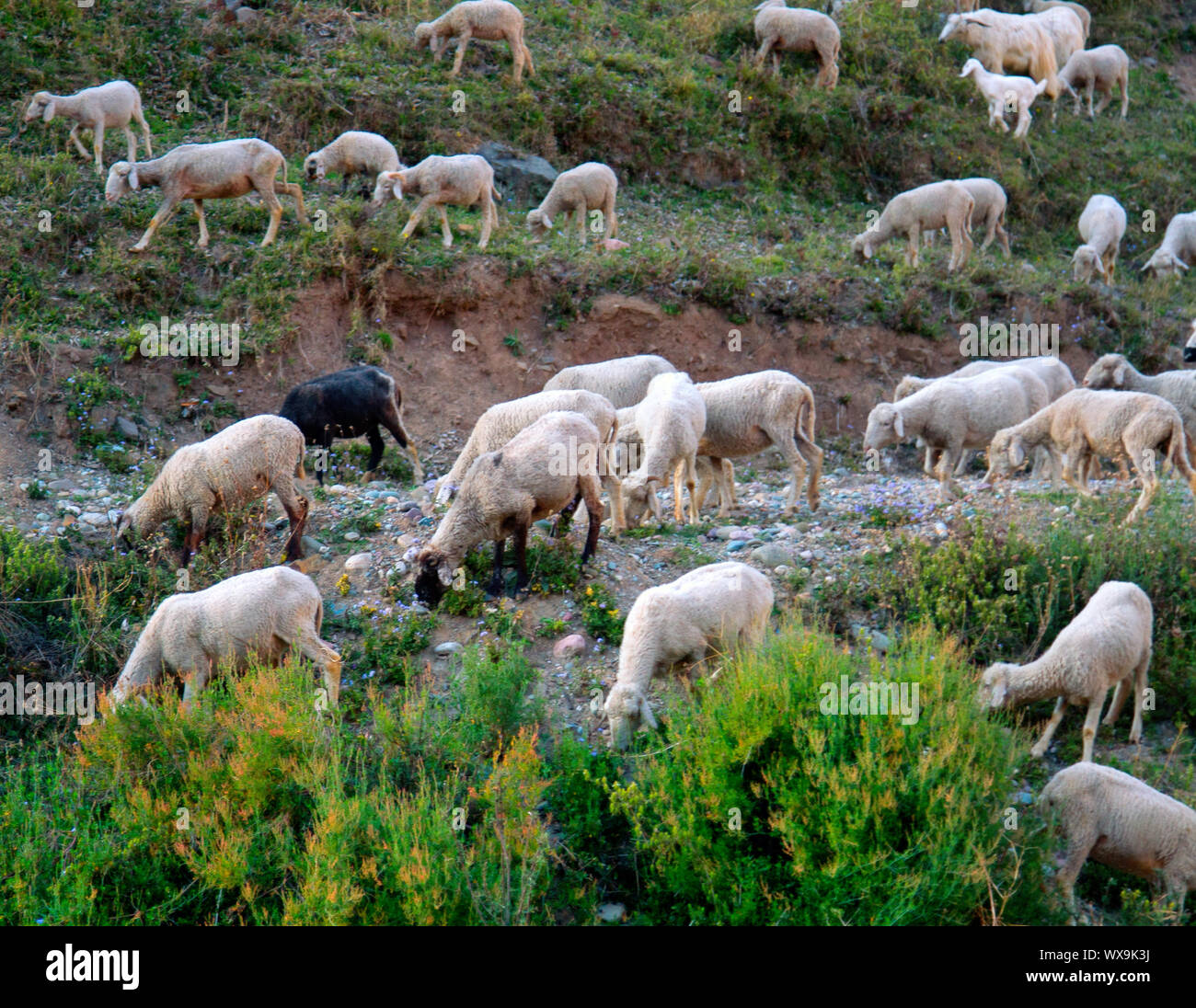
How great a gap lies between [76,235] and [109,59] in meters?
4.92

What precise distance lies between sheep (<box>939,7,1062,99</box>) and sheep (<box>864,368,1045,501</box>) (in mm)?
15177

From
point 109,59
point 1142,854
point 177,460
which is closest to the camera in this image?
point 1142,854

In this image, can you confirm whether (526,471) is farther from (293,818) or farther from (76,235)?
(76,235)

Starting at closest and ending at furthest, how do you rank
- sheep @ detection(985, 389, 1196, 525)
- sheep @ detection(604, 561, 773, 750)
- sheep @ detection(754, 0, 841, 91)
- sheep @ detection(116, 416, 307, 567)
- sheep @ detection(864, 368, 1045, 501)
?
sheep @ detection(604, 561, 773, 750) → sheep @ detection(116, 416, 307, 567) → sheep @ detection(985, 389, 1196, 525) → sheep @ detection(864, 368, 1045, 501) → sheep @ detection(754, 0, 841, 91)

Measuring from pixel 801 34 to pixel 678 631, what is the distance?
1820 cm

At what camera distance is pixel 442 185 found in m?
17.2

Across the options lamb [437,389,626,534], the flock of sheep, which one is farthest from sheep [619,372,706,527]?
lamb [437,389,626,534]

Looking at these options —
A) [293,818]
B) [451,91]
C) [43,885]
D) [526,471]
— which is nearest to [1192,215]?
[451,91]

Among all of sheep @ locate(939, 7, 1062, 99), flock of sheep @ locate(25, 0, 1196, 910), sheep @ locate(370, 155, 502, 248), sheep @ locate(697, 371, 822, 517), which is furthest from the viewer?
sheep @ locate(939, 7, 1062, 99)

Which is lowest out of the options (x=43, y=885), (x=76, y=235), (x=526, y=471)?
(x=43, y=885)

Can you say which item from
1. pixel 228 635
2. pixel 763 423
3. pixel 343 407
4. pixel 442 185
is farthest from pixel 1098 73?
pixel 228 635

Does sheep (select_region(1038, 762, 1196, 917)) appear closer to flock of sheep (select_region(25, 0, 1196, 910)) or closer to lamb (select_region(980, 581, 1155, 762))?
flock of sheep (select_region(25, 0, 1196, 910))

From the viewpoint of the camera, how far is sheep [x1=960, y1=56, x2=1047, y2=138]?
77.6ft

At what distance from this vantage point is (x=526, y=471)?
993cm
